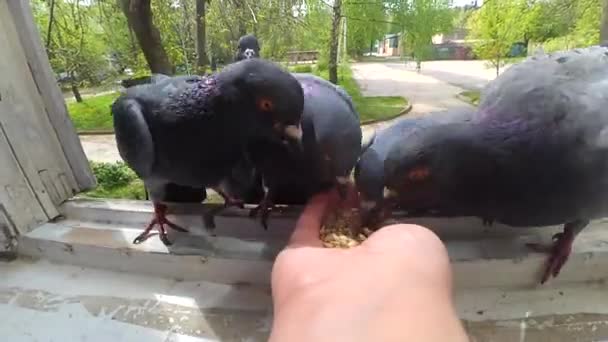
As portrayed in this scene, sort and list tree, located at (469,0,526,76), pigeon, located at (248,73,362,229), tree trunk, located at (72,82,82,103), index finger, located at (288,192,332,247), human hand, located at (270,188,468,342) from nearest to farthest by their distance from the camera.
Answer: human hand, located at (270,188,468,342)
index finger, located at (288,192,332,247)
pigeon, located at (248,73,362,229)
tree, located at (469,0,526,76)
tree trunk, located at (72,82,82,103)

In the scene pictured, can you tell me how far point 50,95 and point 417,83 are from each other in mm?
900

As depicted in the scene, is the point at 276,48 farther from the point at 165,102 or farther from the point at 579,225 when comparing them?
the point at 579,225

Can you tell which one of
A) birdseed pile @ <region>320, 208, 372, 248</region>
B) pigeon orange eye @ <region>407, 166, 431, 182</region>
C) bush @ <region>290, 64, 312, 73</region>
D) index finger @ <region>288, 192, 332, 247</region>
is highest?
bush @ <region>290, 64, 312, 73</region>

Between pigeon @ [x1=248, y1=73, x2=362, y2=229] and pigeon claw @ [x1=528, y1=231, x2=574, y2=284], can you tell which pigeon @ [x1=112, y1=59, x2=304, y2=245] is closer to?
pigeon @ [x1=248, y1=73, x2=362, y2=229]

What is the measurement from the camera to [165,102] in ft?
2.63

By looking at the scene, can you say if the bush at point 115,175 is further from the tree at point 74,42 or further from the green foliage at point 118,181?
the tree at point 74,42

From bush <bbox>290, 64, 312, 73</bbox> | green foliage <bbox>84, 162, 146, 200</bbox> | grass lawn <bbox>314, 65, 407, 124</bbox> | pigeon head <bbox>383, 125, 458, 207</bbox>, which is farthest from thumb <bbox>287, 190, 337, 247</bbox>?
green foliage <bbox>84, 162, 146, 200</bbox>

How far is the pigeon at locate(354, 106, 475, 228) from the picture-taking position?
713 millimetres

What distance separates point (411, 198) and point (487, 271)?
163mm

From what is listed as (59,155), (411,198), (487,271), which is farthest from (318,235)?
(59,155)

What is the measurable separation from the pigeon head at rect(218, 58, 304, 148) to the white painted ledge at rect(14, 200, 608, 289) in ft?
0.54

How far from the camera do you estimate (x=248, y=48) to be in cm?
100

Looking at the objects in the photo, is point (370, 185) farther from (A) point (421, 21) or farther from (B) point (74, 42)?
(B) point (74, 42)

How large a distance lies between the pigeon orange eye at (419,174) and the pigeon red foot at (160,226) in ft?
1.41
